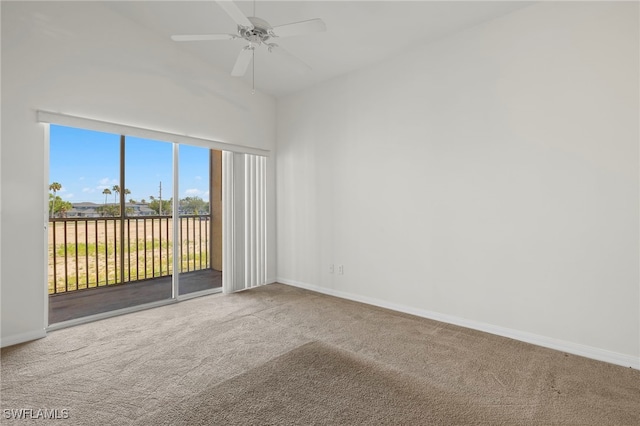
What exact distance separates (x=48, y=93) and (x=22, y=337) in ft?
7.05

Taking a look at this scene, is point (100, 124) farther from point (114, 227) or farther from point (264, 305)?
point (264, 305)

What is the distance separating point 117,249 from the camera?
4.69m

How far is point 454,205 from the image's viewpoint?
3.11 m

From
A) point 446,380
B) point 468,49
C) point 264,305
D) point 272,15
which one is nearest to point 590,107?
point 468,49

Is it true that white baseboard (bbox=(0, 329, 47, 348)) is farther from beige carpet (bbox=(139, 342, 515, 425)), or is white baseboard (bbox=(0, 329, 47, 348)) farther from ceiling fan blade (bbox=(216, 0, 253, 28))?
ceiling fan blade (bbox=(216, 0, 253, 28))

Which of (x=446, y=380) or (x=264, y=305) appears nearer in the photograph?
(x=446, y=380)

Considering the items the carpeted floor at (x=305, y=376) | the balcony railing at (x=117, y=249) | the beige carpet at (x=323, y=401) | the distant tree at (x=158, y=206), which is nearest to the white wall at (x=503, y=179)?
the carpeted floor at (x=305, y=376)

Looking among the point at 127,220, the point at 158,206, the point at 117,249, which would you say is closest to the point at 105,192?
the point at 127,220

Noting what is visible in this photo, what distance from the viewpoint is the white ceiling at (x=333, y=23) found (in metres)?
2.81

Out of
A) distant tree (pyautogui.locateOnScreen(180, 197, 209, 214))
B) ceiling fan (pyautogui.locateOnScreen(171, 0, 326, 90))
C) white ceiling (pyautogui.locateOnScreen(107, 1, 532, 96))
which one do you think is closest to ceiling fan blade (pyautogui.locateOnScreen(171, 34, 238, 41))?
ceiling fan (pyautogui.locateOnScreen(171, 0, 326, 90))

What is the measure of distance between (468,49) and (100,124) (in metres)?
3.67

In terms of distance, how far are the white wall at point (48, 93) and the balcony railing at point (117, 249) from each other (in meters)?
1.36

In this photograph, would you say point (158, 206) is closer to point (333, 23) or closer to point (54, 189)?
point (54, 189)

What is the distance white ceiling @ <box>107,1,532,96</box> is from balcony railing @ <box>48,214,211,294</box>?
2387 millimetres
